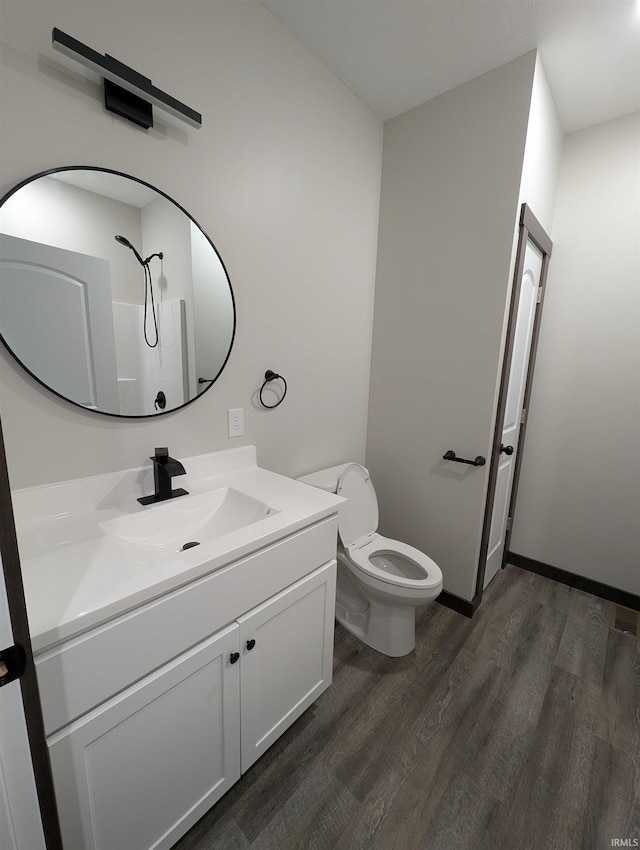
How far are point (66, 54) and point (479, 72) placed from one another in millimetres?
1713

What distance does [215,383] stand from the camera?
1.43 meters

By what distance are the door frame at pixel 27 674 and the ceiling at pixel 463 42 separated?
1957 millimetres

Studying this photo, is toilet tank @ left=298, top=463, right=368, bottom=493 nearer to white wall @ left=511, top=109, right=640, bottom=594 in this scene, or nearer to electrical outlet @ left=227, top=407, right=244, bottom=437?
electrical outlet @ left=227, top=407, right=244, bottom=437

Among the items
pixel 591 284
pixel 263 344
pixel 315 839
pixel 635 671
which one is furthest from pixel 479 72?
pixel 315 839

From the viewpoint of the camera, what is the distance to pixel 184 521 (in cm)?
123

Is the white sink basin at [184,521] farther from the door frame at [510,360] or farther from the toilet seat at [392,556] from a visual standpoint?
the door frame at [510,360]

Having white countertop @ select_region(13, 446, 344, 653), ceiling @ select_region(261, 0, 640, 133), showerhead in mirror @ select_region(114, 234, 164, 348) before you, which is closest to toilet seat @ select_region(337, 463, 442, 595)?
white countertop @ select_region(13, 446, 344, 653)

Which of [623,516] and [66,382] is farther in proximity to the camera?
[623,516]

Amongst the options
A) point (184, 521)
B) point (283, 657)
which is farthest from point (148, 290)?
point (283, 657)

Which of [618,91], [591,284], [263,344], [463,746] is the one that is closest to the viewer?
[463,746]

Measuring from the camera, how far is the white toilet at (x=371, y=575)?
1591mm

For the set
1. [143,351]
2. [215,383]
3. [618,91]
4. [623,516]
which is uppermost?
[618,91]

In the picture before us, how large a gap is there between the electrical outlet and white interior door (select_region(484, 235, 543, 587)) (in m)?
Answer: 1.40

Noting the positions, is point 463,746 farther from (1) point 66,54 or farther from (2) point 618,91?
(2) point 618,91
